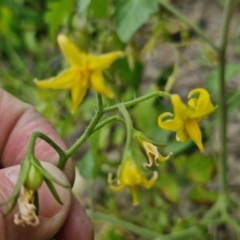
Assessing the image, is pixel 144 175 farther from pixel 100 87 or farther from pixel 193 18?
pixel 193 18

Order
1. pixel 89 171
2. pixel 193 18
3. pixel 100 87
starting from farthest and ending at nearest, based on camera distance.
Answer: pixel 193 18
pixel 89 171
pixel 100 87

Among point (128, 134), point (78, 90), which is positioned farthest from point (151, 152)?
point (78, 90)

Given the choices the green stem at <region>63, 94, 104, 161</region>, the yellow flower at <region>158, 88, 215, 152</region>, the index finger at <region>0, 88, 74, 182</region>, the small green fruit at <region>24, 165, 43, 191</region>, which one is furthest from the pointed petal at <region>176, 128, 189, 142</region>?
the index finger at <region>0, 88, 74, 182</region>

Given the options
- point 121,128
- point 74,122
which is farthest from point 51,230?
point 121,128

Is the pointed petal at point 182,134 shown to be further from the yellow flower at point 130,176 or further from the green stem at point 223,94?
the green stem at point 223,94

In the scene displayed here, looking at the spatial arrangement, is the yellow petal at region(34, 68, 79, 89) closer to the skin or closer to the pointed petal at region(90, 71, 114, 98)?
the pointed petal at region(90, 71, 114, 98)

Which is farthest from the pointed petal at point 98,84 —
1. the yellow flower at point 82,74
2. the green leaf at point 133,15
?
the green leaf at point 133,15
